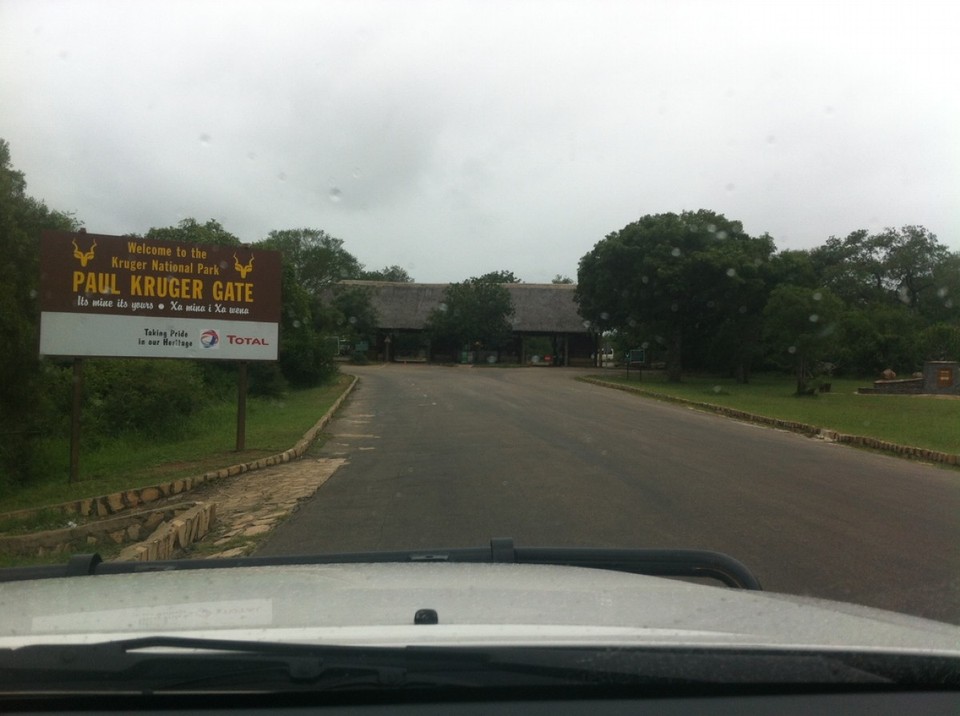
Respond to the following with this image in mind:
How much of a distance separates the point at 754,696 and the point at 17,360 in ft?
44.4

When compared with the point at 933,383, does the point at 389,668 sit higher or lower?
lower

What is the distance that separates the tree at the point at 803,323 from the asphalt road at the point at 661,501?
12.9 m

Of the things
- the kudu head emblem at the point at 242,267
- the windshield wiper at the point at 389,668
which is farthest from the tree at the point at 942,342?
the windshield wiper at the point at 389,668

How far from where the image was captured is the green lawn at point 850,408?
60.2ft

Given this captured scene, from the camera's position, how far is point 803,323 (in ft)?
101

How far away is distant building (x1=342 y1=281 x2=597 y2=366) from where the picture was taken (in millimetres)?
58469

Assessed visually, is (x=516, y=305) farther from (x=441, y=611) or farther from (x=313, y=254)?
(x=441, y=611)

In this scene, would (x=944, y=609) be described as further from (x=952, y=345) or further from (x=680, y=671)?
(x=952, y=345)

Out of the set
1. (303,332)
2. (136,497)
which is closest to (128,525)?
(136,497)

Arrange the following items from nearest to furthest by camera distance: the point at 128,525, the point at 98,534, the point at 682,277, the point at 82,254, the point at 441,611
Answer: the point at 441,611, the point at 98,534, the point at 128,525, the point at 82,254, the point at 682,277

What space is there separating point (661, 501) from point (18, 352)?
1006cm

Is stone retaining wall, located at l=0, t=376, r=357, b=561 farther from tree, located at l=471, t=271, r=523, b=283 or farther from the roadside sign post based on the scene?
tree, located at l=471, t=271, r=523, b=283

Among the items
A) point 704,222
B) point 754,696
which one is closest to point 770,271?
point 704,222

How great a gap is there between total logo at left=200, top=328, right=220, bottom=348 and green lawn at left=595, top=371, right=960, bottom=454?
13.1 m
